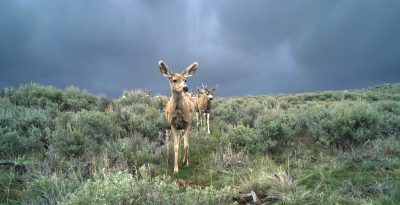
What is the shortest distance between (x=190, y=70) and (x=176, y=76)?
24.8 inches

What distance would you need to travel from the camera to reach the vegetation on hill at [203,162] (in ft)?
18.8

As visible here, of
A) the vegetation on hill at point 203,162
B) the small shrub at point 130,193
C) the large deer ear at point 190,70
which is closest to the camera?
the small shrub at point 130,193

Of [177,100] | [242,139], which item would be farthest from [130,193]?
[242,139]

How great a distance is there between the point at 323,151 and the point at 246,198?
5.00m

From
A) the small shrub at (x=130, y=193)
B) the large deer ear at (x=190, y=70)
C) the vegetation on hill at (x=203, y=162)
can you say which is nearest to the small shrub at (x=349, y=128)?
the vegetation on hill at (x=203, y=162)

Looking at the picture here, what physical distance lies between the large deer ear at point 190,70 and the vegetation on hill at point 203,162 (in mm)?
2198

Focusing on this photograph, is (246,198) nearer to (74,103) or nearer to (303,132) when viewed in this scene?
(303,132)

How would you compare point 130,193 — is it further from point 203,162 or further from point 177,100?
point 177,100

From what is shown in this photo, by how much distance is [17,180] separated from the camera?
25.6 feet

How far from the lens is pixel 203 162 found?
35.3 feet

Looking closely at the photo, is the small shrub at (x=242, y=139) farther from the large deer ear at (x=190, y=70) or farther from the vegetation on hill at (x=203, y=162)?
the large deer ear at (x=190, y=70)

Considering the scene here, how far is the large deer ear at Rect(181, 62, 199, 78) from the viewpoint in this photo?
38.0 ft

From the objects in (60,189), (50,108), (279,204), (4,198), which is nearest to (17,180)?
(4,198)

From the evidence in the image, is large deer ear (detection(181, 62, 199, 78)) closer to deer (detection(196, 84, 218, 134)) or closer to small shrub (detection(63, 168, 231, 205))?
small shrub (detection(63, 168, 231, 205))
